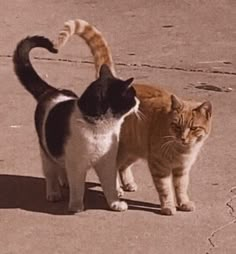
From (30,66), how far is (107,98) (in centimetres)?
89

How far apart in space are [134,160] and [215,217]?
25.6 inches

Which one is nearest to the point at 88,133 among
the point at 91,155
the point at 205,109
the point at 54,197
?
the point at 91,155

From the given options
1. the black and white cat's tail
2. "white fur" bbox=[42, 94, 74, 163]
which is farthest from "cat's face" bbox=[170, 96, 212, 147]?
the black and white cat's tail

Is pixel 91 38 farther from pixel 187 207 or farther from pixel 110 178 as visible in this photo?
pixel 187 207

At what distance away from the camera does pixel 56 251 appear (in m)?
4.75

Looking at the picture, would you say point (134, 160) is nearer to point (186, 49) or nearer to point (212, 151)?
point (212, 151)

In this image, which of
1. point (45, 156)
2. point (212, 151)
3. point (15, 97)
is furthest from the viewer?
point (15, 97)

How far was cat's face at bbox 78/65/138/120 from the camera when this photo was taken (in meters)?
5.14

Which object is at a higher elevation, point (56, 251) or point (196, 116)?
point (196, 116)

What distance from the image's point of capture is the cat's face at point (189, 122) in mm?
5195

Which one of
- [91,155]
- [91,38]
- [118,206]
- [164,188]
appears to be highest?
[91,38]

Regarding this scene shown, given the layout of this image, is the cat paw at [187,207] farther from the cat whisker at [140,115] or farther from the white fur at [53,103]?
the white fur at [53,103]

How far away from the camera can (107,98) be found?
5164mm

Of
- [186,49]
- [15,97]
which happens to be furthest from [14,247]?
[186,49]
